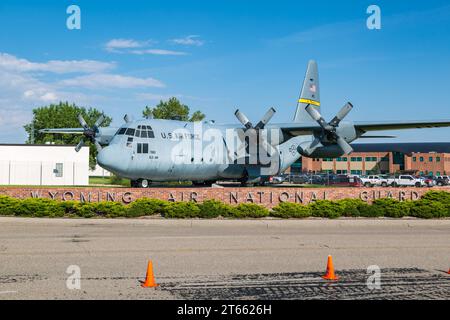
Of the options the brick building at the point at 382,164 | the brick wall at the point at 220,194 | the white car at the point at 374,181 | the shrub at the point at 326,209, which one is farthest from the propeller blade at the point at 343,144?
the brick building at the point at 382,164

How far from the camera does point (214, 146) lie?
106 feet

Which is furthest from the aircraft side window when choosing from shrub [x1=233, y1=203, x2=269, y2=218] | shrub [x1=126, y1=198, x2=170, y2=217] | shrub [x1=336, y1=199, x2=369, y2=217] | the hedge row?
shrub [x1=336, y1=199, x2=369, y2=217]

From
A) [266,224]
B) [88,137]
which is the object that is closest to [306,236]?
[266,224]

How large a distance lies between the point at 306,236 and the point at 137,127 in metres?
14.0

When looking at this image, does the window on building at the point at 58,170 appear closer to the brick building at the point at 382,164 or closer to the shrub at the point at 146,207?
the shrub at the point at 146,207

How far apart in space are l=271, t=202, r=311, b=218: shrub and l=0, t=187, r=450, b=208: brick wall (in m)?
2.47

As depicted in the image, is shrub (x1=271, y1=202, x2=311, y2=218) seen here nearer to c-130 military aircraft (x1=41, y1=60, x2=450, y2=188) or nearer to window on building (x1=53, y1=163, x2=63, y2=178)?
c-130 military aircraft (x1=41, y1=60, x2=450, y2=188)

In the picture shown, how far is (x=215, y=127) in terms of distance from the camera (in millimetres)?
A: 33750

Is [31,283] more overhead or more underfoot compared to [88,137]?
more underfoot

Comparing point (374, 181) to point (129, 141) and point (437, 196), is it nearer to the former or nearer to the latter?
point (437, 196)

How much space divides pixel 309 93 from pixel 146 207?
2259 cm
